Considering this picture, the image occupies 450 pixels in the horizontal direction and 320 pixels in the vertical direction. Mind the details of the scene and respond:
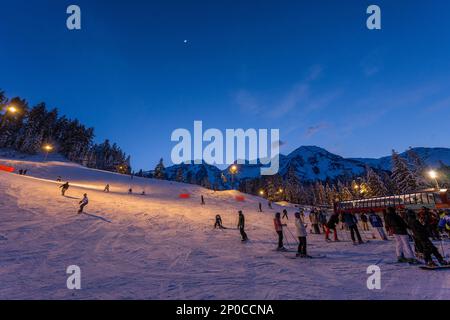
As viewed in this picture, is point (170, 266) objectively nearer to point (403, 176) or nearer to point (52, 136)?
point (403, 176)

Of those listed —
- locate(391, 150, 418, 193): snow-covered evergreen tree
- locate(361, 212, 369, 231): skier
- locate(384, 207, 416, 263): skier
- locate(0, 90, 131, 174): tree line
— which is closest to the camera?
locate(384, 207, 416, 263): skier

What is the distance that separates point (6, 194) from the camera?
1811 cm

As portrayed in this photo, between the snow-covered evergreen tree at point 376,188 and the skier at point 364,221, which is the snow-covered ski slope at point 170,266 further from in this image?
the snow-covered evergreen tree at point 376,188

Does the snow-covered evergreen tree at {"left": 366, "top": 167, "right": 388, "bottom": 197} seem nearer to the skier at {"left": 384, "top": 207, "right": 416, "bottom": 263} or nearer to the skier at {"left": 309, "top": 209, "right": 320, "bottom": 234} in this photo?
the skier at {"left": 309, "top": 209, "right": 320, "bottom": 234}

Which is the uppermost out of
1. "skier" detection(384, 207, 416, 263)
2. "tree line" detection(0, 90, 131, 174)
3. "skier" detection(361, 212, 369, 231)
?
"tree line" detection(0, 90, 131, 174)

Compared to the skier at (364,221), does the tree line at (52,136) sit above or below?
above

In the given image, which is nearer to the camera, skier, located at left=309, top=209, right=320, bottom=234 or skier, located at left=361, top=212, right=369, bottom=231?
skier, located at left=309, top=209, right=320, bottom=234

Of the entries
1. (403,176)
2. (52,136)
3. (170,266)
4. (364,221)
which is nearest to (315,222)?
(364,221)

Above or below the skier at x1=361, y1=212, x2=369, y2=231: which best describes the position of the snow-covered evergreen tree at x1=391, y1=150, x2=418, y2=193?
above

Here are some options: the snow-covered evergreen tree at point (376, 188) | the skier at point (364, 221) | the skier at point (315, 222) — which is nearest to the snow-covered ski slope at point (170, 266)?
the skier at point (315, 222)

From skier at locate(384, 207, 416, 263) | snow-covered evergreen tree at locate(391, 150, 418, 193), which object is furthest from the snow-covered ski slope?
snow-covered evergreen tree at locate(391, 150, 418, 193)
